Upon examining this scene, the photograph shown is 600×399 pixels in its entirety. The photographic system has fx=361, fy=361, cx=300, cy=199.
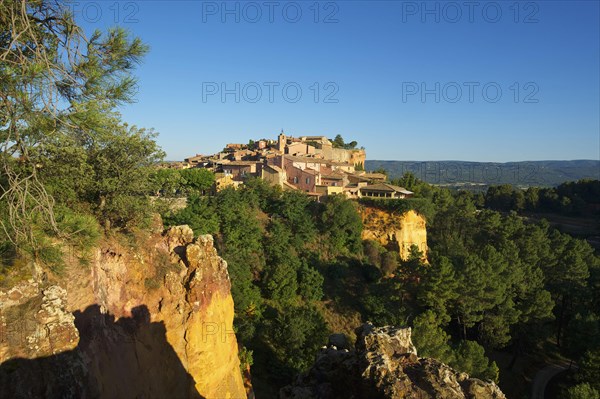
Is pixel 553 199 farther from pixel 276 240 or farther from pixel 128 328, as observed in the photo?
pixel 128 328

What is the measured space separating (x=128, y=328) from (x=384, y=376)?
7.72 m

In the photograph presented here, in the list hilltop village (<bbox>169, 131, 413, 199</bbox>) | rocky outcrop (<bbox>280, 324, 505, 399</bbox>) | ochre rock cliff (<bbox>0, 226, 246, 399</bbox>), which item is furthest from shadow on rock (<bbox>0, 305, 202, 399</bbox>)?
hilltop village (<bbox>169, 131, 413, 199</bbox>)

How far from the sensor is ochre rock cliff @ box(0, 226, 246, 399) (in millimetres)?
6160

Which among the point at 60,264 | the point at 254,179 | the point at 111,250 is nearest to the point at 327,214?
the point at 254,179

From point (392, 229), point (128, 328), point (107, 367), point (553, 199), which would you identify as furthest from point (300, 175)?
point (553, 199)

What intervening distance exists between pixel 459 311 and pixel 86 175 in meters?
25.1

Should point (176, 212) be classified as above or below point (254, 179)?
below

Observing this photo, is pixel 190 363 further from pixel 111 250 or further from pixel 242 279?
pixel 242 279

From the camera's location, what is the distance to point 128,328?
10500 millimetres

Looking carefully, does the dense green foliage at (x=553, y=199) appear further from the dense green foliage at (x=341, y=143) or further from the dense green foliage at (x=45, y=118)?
the dense green foliage at (x=45, y=118)

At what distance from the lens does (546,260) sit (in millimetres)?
35406

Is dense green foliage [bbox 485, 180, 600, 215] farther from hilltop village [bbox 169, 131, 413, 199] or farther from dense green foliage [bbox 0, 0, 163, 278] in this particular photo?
dense green foliage [bbox 0, 0, 163, 278]

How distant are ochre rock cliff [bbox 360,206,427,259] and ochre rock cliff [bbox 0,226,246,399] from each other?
24.5 metres

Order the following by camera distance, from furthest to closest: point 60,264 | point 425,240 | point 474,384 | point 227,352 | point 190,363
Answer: point 425,240 < point 227,352 < point 190,363 < point 60,264 < point 474,384
